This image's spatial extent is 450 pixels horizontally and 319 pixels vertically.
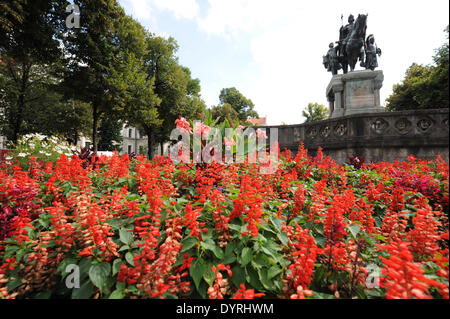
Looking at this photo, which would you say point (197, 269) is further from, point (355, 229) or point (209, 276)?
point (355, 229)

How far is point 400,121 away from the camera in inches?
240

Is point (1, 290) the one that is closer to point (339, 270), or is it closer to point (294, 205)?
point (339, 270)

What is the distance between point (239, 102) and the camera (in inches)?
2098

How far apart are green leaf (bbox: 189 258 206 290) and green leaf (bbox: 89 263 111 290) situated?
21.9 inches

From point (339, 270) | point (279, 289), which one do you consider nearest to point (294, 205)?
point (339, 270)

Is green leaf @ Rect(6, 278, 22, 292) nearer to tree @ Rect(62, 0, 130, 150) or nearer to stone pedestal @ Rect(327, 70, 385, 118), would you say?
stone pedestal @ Rect(327, 70, 385, 118)

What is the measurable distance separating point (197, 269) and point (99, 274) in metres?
0.64

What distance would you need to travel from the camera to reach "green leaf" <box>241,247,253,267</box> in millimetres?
1560

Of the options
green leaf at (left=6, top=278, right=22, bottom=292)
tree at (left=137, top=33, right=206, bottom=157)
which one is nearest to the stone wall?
green leaf at (left=6, top=278, right=22, bottom=292)

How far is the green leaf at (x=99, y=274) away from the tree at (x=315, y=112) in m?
58.2

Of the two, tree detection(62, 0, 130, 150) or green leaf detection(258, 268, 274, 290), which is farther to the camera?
tree detection(62, 0, 130, 150)

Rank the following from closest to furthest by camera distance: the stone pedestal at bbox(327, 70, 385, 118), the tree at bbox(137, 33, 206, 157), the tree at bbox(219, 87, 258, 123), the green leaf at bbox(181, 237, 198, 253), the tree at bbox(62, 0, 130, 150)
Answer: the green leaf at bbox(181, 237, 198, 253), the stone pedestal at bbox(327, 70, 385, 118), the tree at bbox(62, 0, 130, 150), the tree at bbox(137, 33, 206, 157), the tree at bbox(219, 87, 258, 123)

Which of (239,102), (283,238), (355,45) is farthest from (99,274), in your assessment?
(239,102)

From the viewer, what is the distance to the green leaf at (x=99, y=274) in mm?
1376
